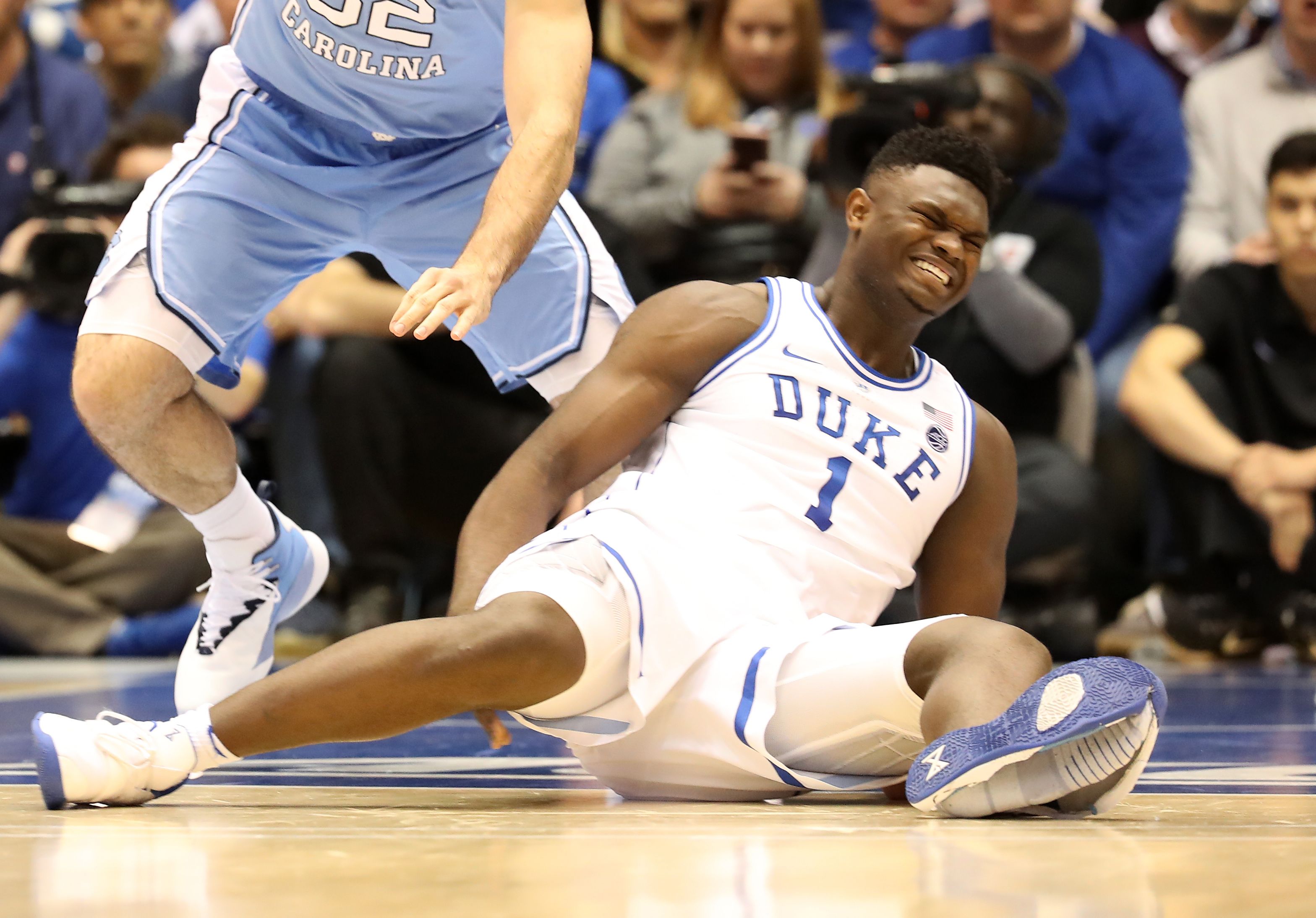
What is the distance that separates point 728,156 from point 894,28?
1.39 m

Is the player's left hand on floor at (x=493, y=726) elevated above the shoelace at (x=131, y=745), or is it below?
below

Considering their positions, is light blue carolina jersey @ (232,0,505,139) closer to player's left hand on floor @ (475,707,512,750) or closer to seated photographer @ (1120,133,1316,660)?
player's left hand on floor @ (475,707,512,750)

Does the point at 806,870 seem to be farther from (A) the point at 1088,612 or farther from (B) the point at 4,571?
(B) the point at 4,571

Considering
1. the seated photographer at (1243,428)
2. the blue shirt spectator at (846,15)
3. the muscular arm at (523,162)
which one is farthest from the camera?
the blue shirt spectator at (846,15)

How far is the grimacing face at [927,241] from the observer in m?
2.43

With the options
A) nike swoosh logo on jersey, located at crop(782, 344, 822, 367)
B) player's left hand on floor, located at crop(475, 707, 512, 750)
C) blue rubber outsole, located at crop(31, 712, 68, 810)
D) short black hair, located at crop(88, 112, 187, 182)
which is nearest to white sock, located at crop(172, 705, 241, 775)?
blue rubber outsole, located at crop(31, 712, 68, 810)

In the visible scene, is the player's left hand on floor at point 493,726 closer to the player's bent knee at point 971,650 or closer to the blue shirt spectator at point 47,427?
the player's bent knee at point 971,650

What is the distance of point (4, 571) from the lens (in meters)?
5.14

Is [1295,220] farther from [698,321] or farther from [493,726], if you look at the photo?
[493,726]

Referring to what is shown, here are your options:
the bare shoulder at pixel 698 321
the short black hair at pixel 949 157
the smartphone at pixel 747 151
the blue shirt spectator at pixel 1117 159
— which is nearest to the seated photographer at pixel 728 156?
the smartphone at pixel 747 151

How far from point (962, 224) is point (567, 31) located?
2.13ft

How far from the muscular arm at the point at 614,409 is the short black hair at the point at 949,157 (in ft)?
1.04

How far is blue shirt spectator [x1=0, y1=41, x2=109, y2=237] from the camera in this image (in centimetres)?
589

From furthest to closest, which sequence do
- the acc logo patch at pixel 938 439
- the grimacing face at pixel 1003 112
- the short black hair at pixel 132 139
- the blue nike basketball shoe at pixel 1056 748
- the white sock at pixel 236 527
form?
1. the short black hair at pixel 132 139
2. the grimacing face at pixel 1003 112
3. the white sock at pixel 236 527
4. the acc logo patch at pixel 938 439
5. the blue nike basketball shoe at pixel 1056 748
